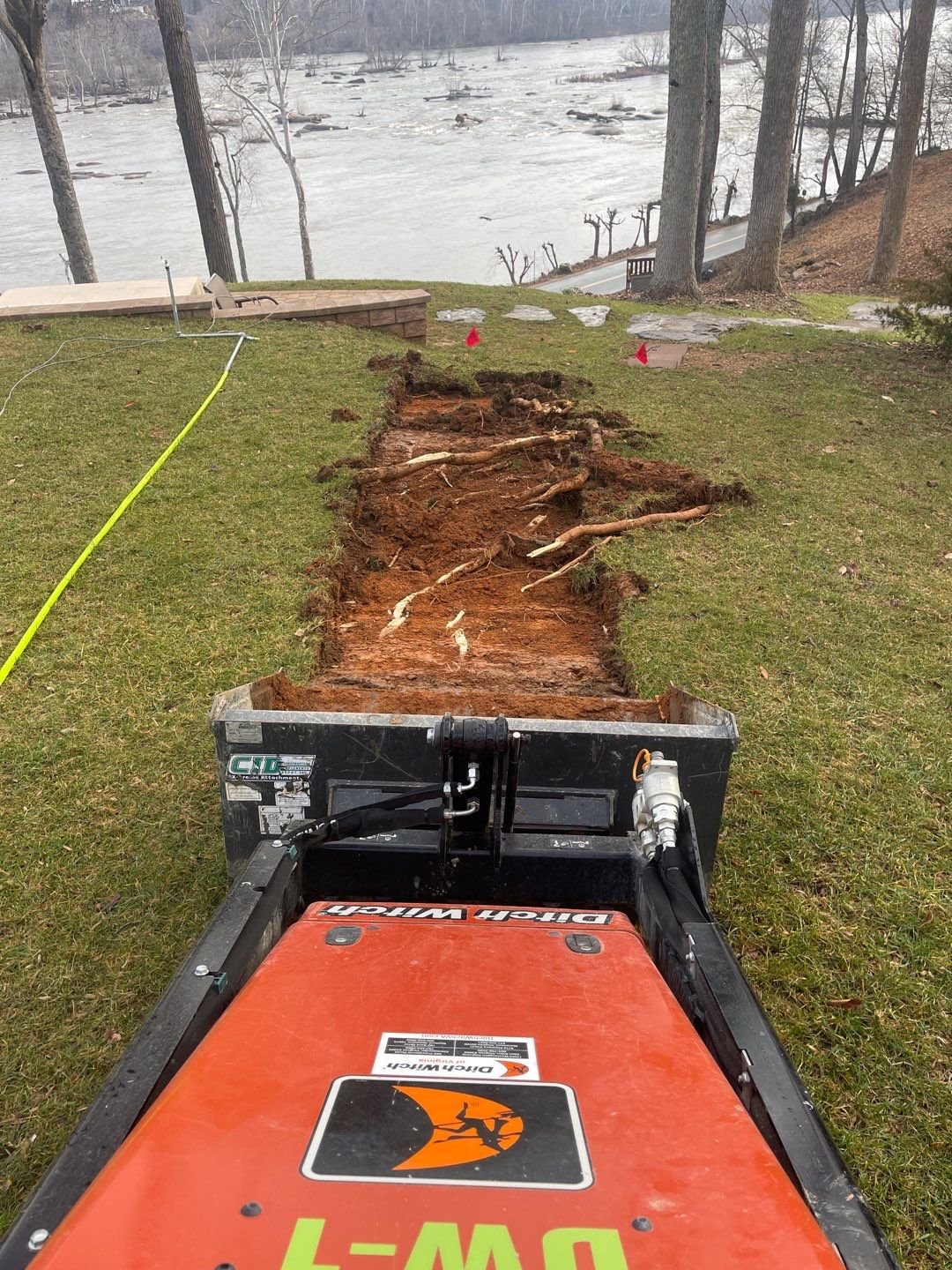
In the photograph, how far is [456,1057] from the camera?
1300 mm

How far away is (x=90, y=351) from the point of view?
9555 mm

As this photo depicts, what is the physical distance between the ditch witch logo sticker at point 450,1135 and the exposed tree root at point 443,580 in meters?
3.57

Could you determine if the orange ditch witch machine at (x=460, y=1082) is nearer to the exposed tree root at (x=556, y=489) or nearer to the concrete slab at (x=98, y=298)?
the exposed tree root at (x=556, y=489)

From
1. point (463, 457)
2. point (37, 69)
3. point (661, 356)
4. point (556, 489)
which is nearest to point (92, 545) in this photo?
point (463, 457)

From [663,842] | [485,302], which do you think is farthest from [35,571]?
[485,302]

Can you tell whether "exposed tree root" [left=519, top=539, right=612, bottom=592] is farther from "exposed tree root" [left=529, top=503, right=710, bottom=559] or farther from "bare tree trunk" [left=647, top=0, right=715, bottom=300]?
"bare tree trunk" [left=647, top=0, right=715, bottom=300]

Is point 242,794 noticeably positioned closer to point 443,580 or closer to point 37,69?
point 443,580

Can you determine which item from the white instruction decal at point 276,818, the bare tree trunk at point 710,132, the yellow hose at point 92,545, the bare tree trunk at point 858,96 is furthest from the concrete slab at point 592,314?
the bare tree trunk at point 858,96

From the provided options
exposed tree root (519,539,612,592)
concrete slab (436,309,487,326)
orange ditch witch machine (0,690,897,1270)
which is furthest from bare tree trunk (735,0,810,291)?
orange ditch witch machine (0,690,897,1270)

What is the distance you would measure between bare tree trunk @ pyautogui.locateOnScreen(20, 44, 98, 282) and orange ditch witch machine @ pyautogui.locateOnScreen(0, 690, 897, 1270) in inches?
682

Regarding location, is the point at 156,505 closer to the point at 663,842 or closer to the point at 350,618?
the point at 350,618

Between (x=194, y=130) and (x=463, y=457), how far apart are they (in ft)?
41.1

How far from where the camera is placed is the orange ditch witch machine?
1.02m

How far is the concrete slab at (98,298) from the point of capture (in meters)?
10.7
